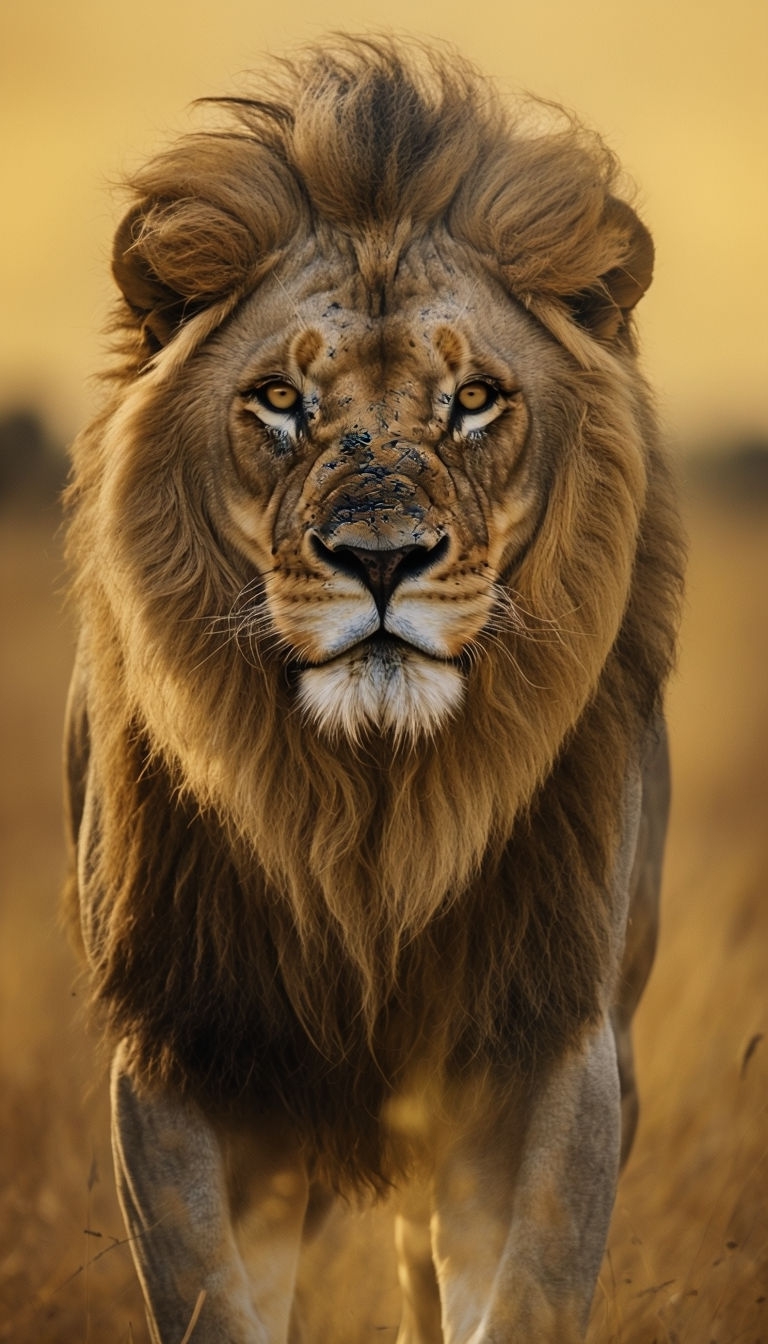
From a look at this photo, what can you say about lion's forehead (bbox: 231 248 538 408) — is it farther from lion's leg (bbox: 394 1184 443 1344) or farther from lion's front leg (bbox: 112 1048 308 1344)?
lion's leg (bbox: 394 1184 443 1344)

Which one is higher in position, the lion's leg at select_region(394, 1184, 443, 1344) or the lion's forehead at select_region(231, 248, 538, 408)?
the lion's forehead at select_region(231, 248, 538, 408)

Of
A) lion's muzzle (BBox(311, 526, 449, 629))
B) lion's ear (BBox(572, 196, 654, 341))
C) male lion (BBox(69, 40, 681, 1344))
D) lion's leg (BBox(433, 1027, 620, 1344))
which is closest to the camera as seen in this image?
lion's muzzle (BBox(311, 526, 449, 629))

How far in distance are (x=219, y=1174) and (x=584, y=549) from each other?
1420 millimetres

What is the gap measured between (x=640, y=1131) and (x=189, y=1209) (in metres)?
3.76

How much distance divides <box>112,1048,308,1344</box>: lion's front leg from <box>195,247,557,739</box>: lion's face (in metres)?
0.92

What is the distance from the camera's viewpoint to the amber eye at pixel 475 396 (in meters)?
3.37

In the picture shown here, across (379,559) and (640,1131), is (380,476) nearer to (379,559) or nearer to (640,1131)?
(379,559)

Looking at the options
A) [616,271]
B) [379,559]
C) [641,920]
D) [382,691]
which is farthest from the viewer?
[641,920]

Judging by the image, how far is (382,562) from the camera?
306 centimetres

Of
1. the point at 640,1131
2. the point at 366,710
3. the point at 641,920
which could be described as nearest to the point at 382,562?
the point at 366,710

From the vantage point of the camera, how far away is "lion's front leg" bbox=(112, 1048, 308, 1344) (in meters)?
3.57

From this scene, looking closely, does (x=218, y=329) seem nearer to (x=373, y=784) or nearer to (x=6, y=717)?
(x=373, y=784)

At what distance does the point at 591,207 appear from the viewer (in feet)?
11.8

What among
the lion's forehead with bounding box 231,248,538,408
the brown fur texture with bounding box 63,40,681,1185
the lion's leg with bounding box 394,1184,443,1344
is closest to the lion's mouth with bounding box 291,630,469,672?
the brown fur texture with bounding box 63,40,681,1185
